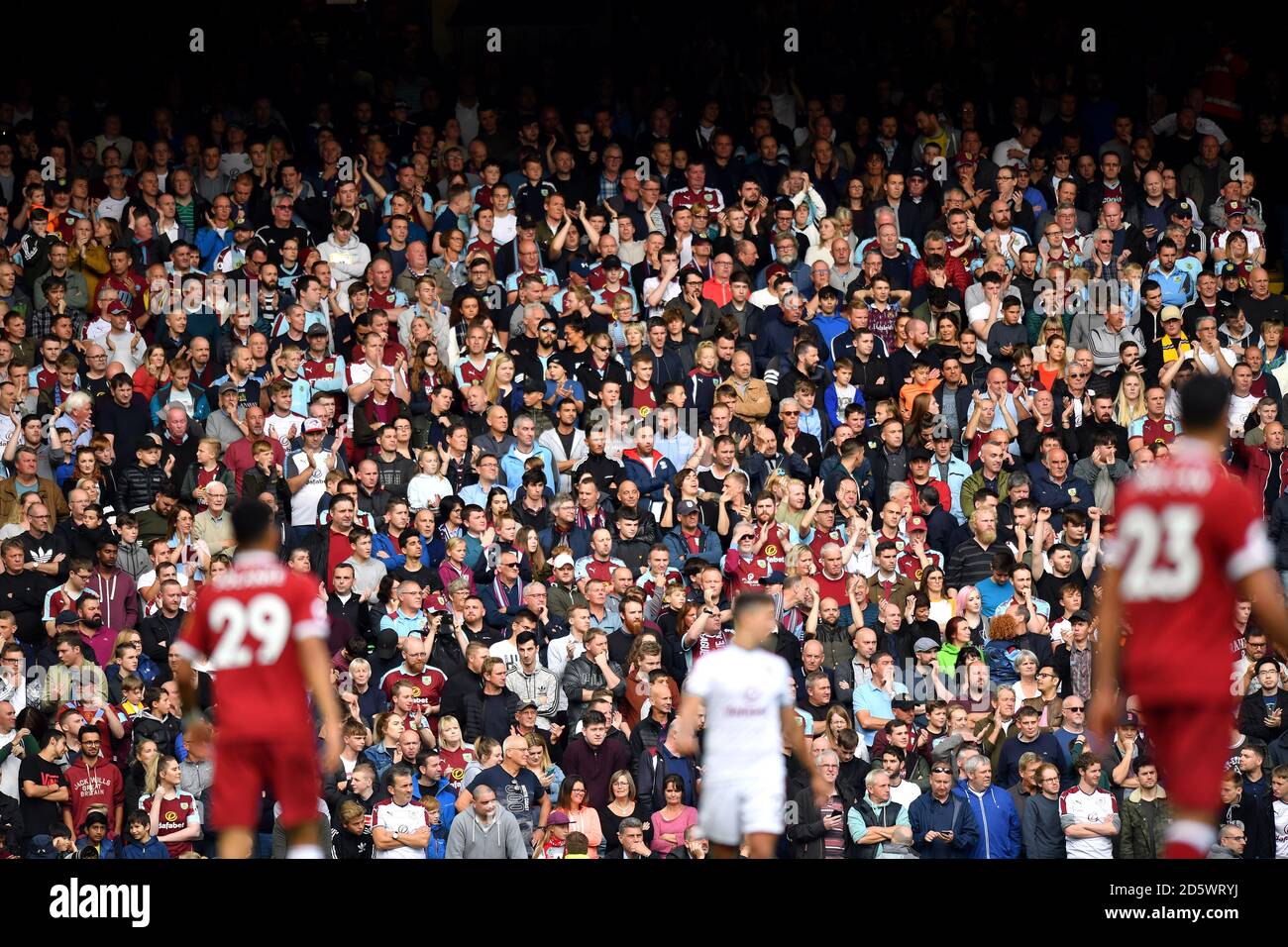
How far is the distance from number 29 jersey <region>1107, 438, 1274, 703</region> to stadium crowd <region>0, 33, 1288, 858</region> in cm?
417

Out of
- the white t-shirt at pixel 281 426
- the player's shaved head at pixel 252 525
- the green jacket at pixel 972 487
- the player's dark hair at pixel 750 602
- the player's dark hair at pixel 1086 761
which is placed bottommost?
the player's dark hair at pixel 1086 761

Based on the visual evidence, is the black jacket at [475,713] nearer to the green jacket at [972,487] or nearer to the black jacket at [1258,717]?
the green jacket at [972,487]

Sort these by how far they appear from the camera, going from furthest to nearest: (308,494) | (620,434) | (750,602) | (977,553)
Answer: (620,434), (308,494), (977,553), (750,602)

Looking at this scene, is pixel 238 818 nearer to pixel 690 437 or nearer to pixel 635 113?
pixel 690 437

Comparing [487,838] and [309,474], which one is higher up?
[309,474]

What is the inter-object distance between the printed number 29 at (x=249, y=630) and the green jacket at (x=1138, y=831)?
654cm

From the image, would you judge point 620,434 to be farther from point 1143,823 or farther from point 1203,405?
point 1203,405

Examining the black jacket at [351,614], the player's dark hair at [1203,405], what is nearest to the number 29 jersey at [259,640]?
the player's dark hair at [1203,405]

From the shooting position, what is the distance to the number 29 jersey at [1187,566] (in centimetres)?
733

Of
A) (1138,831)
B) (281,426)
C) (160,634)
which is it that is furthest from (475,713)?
(1138,831)

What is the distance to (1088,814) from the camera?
12.9 m

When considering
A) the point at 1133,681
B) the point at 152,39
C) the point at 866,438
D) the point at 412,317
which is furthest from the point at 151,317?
the point at 1133,681

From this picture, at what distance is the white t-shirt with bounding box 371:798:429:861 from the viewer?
12.7m

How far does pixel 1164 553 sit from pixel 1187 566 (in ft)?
0.30
